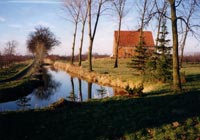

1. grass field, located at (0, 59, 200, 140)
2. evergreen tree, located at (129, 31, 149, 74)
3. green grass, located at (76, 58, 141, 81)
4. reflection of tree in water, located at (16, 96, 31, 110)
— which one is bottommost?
reflection of tree in water, located at (16, 96, 31, 110)

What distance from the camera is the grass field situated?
8.84 metres

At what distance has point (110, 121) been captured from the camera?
9992 millimetres

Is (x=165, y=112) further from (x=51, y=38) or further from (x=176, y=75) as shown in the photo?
(x=51, y=38)

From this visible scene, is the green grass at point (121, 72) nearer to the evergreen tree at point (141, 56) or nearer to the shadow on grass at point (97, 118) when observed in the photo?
the evergreen tree at point (141, 56)

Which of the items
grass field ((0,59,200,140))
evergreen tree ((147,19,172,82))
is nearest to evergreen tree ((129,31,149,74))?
evergreen tree ((147,19,172,82))

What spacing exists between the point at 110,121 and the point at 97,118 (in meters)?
0.57

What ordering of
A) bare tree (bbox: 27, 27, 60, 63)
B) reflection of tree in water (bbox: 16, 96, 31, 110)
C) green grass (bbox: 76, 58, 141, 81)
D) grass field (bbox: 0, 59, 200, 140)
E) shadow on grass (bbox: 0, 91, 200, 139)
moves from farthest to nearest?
bare tree (bbox: 27, 27, 60, 63)
green grass (bbox: 76, 58, 141, 81)
reflection of tree in water (bbox: 16, 96, 31, 110)
shadow on grass (bbox: 0, 91, 200, 139)
grass field (bbox: 0, 59, 200, 140)

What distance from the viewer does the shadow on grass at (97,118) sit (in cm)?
898

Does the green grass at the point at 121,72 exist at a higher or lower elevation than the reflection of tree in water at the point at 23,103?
higher

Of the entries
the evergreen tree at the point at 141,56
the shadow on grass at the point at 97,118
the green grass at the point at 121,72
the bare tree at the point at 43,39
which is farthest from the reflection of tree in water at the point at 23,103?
the bare tree at the point at 43,39

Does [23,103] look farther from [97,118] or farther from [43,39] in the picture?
[43,39]

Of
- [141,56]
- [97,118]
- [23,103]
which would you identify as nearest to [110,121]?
[97,118]

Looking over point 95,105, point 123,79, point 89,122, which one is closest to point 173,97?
point 95,105

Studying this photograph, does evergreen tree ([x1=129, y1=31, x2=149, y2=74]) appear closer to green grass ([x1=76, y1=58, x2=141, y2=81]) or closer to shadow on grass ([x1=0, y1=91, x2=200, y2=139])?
green grass ([x1=76, y1=58, x2=141, y2=81])
